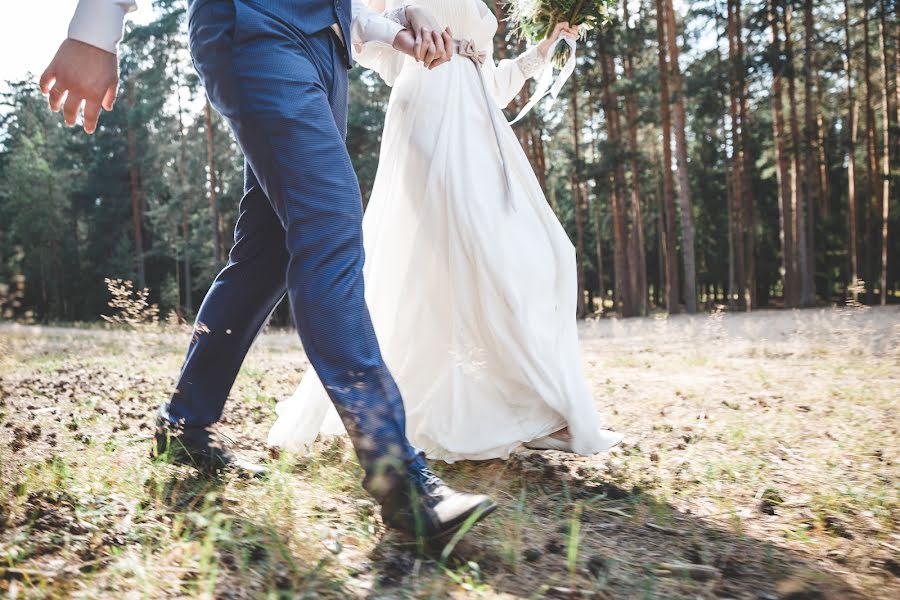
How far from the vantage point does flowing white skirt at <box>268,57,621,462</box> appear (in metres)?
2.63

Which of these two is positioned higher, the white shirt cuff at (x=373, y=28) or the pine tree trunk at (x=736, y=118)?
the pine tree trunk at (x=736, y=118)

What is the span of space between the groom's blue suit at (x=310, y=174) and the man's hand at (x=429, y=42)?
269 millimetres

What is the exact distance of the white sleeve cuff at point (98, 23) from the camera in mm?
1825

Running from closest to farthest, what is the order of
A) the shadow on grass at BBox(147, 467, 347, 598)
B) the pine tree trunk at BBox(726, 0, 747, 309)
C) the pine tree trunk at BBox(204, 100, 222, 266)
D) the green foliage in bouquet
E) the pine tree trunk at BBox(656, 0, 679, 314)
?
the shadow on grass at BBox(147, 467, 347, 598) → the green foliage in bouquet → the pine tree trunk at BBox(656, 0, 679, 314) → the pine tree trunk at BBox(726, 0, 747, 309) → the pine tree trunk at BBox(204, 100, 222, 266)

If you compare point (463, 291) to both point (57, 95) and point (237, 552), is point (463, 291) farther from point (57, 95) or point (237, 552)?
point (57, 95)

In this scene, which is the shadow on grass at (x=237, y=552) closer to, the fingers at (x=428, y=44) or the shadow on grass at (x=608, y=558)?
the shadow on grass at (x=608, y=558)

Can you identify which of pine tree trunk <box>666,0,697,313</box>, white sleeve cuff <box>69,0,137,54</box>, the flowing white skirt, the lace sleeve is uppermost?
pine tree trunk <box>666,0,697,313</box>

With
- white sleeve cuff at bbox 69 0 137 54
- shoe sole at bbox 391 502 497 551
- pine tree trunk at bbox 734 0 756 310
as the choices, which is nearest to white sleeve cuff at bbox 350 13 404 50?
white sleeve cuff at bbox 69 0 137 54

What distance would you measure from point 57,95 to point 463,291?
160 centimetres

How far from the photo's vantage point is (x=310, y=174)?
185cm

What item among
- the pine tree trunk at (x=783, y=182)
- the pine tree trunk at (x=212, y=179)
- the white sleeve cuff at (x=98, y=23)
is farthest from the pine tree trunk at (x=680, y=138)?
the white sleeve cuff at (x=98, y=23)

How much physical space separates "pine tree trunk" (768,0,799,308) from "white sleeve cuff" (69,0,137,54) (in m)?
20.2

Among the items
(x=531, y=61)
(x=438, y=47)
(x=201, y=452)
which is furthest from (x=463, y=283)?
(x=531, y=61)

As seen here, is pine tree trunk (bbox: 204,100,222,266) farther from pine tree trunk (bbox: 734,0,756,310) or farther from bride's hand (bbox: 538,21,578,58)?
bride's hand (bbox: 538,21,578,58)
